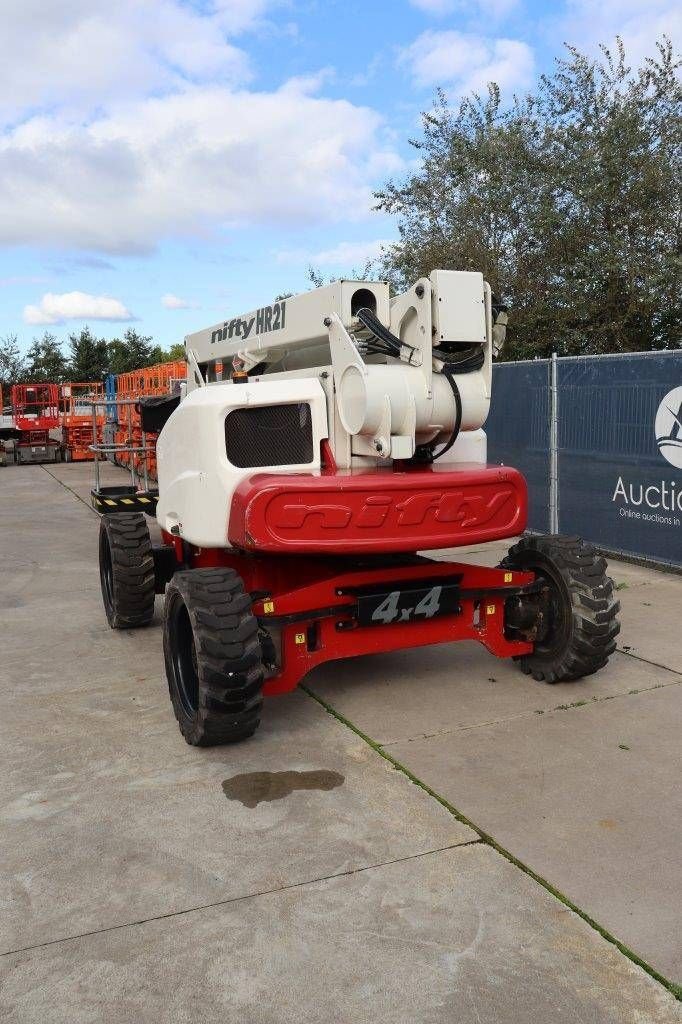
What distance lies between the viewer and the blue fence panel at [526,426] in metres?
10.4

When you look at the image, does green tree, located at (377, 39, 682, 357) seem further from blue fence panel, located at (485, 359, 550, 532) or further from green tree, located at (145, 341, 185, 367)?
green tree, located at (145, 341, 185, 367)

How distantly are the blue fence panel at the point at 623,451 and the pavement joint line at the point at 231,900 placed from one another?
19.1 feet

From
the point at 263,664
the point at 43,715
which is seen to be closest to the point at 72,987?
the point at 263,664

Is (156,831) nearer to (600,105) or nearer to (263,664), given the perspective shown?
(263,664)

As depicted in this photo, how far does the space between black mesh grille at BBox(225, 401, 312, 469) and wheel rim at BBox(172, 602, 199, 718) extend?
92 cm

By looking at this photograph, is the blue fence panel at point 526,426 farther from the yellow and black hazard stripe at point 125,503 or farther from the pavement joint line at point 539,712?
the pavement joint line at point 539,712

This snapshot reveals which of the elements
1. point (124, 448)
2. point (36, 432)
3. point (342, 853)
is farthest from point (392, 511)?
point (36, 432)

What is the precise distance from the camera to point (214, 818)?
3984mm

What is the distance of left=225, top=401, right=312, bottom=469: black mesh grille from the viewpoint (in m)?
4.93

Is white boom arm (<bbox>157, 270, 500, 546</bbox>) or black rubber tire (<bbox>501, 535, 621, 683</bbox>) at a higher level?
white boom arm (<bbox>157, 270, 500, 546</bbox>)

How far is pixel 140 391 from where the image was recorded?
2092 centimetres

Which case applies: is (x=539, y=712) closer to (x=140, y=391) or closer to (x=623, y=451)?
(x=623, y=451)

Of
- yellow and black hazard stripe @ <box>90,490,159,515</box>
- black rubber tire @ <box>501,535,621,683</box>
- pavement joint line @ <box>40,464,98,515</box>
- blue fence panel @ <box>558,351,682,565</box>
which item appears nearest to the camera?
black rubber tire @ <box>501,535,621,683</box>

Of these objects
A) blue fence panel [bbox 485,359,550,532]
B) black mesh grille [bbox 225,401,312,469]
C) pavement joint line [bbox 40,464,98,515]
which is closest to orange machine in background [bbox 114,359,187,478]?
pavement joint line [bbox 40,464,98,515]
